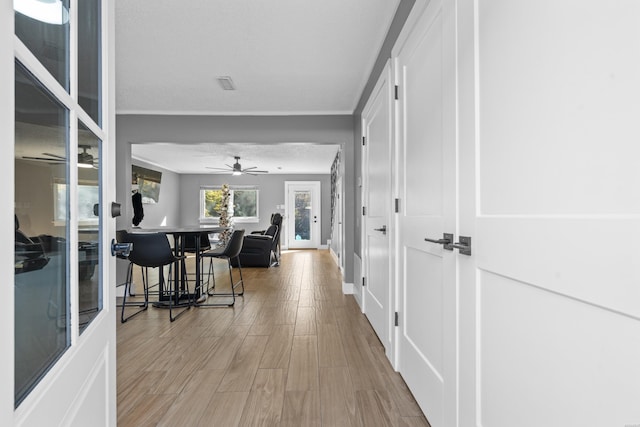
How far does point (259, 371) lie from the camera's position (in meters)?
2.13

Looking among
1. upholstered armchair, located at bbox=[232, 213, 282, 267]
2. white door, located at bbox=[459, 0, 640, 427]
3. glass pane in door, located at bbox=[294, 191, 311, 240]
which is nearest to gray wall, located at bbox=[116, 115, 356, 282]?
upholstered armchair, located at bbox=[232, 213, 282, 267]

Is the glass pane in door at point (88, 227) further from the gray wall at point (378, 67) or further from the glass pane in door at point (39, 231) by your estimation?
the gray wall at point (378, 67)

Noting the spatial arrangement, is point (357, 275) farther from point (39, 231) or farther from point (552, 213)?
point (39, 231)

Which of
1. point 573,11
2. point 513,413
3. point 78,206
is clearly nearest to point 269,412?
point 513,413

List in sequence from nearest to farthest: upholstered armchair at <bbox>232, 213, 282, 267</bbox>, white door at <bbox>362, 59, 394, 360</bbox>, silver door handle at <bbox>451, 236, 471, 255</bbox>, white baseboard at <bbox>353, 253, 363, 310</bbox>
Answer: silver door handle at <bbox>451, 236, 471, 255</bbox>
white door at <bbox>362, 59, 394, 360</bbox>
white baseboard at <bbox>353, 253, 363, 310</bbox>
upholstered armchair at <bbox>232, 213, 282, 267</bbox>

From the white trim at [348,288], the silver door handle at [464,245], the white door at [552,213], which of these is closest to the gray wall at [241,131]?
the white trim at [348,288]

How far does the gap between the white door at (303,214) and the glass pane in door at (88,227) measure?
9.06 m

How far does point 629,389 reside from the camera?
633mm

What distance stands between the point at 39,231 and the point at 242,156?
23.2 ft

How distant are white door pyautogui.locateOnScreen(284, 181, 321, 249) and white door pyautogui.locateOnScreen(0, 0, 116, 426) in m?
8.96

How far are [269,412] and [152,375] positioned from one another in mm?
880

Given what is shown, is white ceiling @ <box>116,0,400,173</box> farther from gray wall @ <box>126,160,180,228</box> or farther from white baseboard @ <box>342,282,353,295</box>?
gray wall @ <box>126,160,180,228</box>

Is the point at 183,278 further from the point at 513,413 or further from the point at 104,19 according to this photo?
the point at 513,413

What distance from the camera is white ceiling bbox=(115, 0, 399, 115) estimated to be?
88.0 inches
